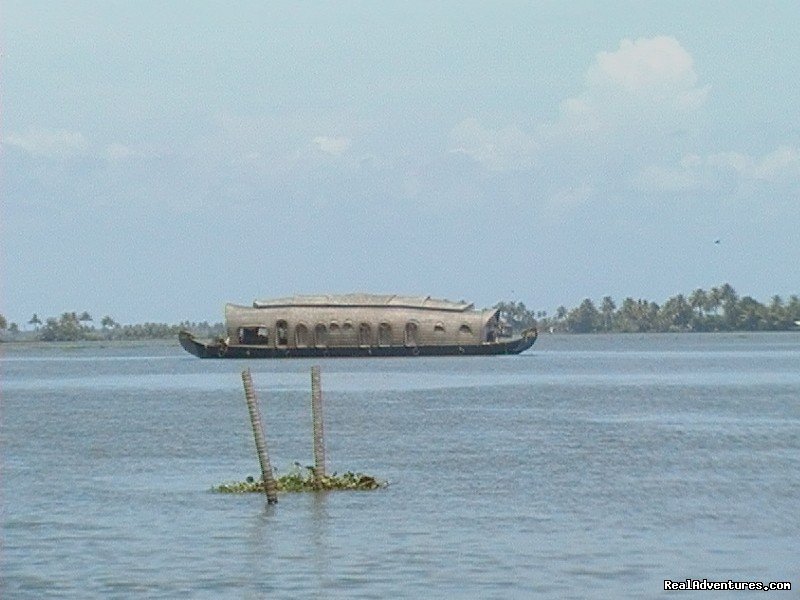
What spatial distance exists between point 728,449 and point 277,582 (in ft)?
89.9

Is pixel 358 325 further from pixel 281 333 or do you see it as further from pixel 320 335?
pixel 281 333

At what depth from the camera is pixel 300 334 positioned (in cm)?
16412

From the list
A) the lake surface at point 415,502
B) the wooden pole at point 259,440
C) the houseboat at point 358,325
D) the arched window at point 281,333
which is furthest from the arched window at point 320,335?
the wooden pole at point 259,440

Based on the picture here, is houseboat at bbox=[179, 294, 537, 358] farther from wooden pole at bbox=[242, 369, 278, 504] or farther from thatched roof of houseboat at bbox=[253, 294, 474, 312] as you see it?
wooden pole at bbox=[242, 369, 278, 504]

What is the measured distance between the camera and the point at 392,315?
163875mm

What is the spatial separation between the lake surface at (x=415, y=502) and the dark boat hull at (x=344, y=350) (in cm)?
7963

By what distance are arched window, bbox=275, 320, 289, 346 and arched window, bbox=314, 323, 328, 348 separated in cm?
270

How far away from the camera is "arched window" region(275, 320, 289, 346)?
162775 mm

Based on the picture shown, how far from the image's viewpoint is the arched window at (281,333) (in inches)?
6408

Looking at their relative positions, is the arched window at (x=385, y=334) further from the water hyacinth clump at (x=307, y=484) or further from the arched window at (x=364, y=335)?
the water hyacinth clump at (x=307, y=484)

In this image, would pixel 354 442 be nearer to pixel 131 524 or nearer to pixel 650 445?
pixel 650 445

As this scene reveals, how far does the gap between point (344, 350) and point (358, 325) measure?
299 centimetres

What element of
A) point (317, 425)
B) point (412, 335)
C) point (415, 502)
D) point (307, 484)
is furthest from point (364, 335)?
point (415, 502)

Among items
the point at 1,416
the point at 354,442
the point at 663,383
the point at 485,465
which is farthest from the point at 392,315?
the point at 485,465
